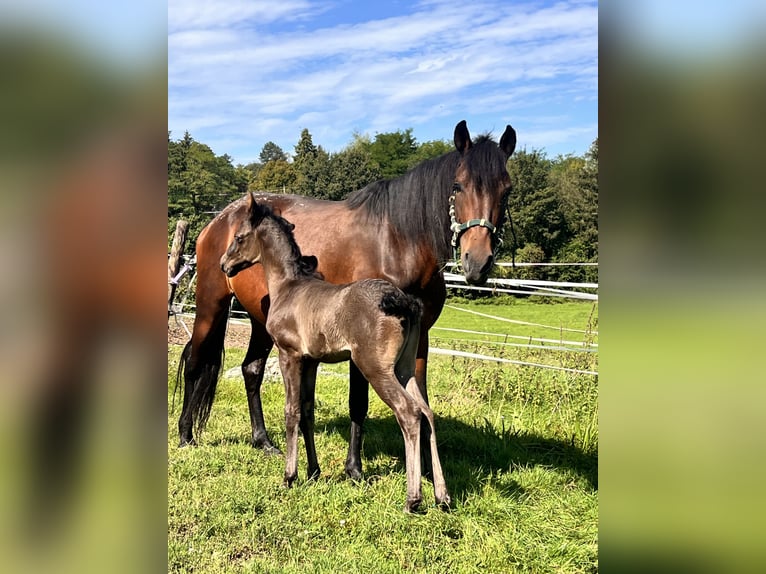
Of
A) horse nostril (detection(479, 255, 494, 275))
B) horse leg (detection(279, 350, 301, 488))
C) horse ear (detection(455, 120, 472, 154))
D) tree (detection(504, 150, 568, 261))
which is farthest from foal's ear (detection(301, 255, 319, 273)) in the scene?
tree (detection(504, 150, 568, 261))

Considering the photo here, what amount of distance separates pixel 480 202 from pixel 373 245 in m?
1.07

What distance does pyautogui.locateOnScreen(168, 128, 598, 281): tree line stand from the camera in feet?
52.9

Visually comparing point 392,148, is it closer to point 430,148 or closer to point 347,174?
point 430,148

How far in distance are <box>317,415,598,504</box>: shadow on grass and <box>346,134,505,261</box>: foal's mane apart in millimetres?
1720

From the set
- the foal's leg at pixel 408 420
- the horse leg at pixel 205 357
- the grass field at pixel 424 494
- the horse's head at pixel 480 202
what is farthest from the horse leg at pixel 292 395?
the horse's head at pixel 480 202

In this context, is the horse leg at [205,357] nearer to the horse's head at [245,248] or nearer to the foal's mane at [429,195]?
the horse's head at [245,248]

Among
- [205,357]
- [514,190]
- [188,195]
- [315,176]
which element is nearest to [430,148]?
[315,176]

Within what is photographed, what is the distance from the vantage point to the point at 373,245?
4418mm

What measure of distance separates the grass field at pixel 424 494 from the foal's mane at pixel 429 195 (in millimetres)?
1792

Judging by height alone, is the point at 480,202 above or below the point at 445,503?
above

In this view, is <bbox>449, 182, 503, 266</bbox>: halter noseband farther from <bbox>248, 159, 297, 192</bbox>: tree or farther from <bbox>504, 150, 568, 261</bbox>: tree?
<bbox>248, 159, 297, 192</bbox>: tree
